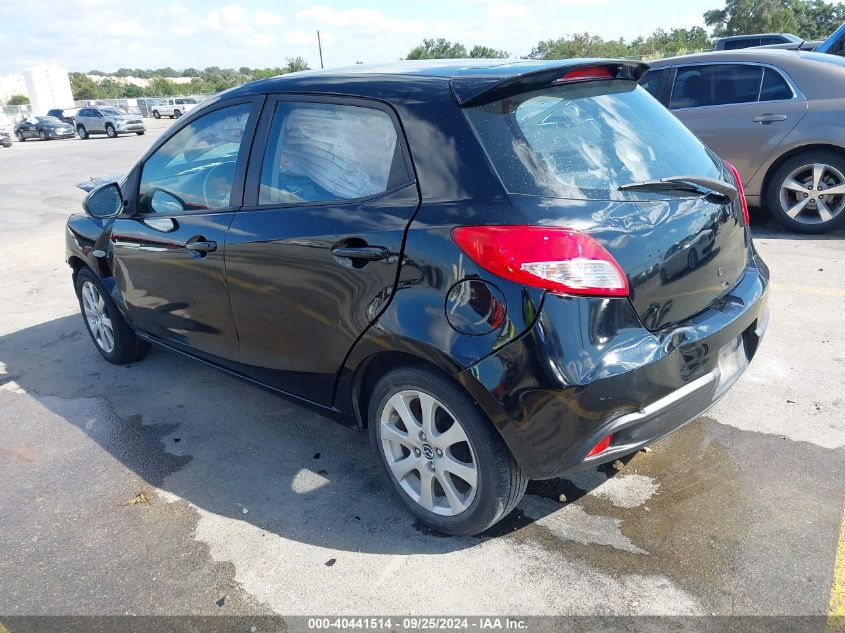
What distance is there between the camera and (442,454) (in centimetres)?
264

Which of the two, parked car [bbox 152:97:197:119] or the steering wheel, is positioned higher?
the steering wheel

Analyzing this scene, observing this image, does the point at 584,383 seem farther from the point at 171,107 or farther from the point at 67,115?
the point at 171,107

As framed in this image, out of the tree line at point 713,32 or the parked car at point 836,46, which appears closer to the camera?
the parked car at point 836,46

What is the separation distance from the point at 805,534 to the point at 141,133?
37.1 metres

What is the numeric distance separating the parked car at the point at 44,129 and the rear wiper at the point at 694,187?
1553 inches

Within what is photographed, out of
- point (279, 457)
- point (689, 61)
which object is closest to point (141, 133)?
point (689, 61)

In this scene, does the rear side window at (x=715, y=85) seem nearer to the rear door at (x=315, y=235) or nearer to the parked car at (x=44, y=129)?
the rear door at (x=315, y=235)

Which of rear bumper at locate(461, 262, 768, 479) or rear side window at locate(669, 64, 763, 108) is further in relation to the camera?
rear side window at locate(669, 64, 763, 108)

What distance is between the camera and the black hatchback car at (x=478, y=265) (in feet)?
7.45

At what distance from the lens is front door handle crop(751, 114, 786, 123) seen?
6344 millimetres

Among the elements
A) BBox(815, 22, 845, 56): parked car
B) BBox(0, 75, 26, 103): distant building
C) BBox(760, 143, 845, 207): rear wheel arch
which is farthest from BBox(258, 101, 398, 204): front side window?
BBox(0, 75, 26, 103): distant building

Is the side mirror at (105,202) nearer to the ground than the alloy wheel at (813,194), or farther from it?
farther from it

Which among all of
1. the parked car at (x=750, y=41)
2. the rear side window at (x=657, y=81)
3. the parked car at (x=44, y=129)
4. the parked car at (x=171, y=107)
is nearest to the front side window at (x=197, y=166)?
the rear side window at (x=657, y=81)

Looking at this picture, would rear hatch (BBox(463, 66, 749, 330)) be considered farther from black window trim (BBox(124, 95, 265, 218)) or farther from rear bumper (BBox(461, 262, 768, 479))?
black window trim (BBox(124, 95, 265, 218))
